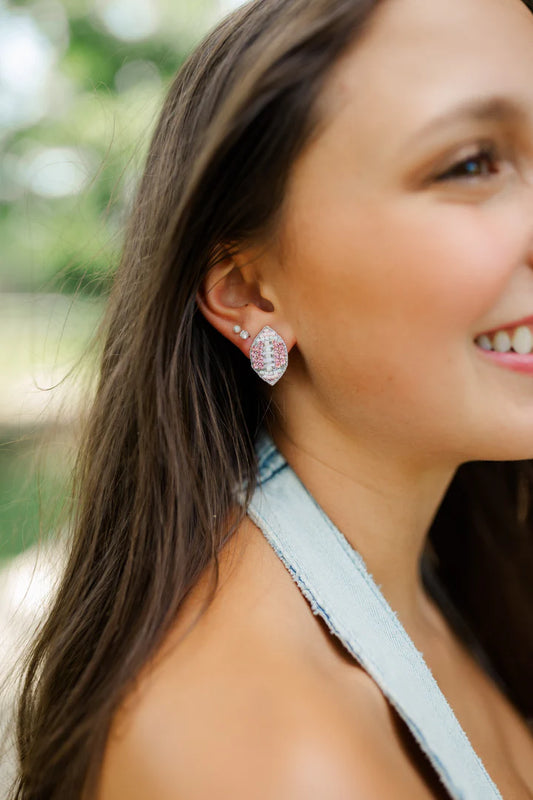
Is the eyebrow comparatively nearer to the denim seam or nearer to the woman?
the woman

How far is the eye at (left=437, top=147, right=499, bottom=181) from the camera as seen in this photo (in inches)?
43.6

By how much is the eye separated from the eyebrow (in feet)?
0.14

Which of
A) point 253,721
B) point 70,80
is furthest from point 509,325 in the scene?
point 70,80

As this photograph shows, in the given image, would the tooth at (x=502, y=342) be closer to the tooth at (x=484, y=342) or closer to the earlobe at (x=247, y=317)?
the tooth at (x=484, y=342)

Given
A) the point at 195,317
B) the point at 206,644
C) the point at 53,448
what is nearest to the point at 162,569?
the point at 206,644

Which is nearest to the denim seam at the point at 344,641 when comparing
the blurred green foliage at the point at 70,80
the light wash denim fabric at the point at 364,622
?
the light wash denim fabric at the point at 364,622

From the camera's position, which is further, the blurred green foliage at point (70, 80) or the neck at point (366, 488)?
the blurred green foliage at point (70, 80)

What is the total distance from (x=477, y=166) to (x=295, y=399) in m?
0.47

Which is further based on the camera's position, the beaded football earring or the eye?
the beaded football earring

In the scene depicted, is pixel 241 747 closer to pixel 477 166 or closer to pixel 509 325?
pixel 509 325

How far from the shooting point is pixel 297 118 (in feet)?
3.72

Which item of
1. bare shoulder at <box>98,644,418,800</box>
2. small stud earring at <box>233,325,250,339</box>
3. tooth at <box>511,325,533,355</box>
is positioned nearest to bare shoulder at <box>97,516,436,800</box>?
bare shoulder at <box>98,644,418,800</box>

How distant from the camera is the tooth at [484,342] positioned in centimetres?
115

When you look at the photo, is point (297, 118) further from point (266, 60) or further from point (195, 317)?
point (195, 317)
